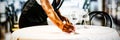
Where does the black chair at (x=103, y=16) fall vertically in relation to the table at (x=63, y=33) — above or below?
above

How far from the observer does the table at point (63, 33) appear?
1.16 m

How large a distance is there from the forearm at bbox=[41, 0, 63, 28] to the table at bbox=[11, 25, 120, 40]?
0.12ft

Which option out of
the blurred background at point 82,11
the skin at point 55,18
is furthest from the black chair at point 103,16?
the skin at point 55,18

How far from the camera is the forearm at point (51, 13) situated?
1251 mm

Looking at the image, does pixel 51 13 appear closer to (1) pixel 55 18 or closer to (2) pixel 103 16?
(1) pixel 55 18

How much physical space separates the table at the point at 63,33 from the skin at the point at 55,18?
32 mm

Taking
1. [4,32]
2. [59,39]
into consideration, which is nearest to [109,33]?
[59,39]

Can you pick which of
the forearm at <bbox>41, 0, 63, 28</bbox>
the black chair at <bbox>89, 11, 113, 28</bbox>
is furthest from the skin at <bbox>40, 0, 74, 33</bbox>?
the black chair at <bbox>89, 11, 113, 28</bbox>

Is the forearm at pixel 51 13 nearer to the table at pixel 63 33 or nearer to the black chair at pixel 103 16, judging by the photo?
the table at pixel 63 33

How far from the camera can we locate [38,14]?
4.14 ft

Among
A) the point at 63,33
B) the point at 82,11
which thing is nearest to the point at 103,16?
the point at 82,11

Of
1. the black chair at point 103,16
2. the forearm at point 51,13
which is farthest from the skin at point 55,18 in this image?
the black chair at point 103,16

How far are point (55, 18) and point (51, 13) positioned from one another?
4 cm

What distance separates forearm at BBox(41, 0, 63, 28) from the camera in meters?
1.25
